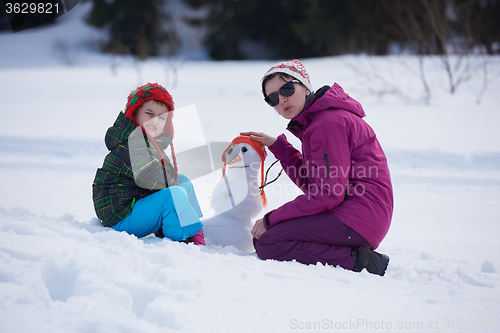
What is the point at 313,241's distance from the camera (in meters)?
2.09

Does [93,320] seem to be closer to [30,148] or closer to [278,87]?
[278,87]

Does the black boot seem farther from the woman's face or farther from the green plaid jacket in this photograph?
the green plaid jacket

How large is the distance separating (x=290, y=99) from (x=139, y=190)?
929 mm

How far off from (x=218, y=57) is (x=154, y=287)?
2102 cm

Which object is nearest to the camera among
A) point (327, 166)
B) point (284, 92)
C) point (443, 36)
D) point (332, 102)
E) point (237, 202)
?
point (327, 166)

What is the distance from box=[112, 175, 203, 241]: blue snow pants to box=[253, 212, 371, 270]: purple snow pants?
0.40m

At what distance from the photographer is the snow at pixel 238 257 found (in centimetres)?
142

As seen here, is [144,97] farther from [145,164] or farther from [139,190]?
[139,190]

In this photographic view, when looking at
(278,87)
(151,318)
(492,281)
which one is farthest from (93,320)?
(492,281)

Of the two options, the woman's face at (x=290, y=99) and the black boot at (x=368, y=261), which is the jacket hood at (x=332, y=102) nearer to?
the woman's face at (x=290, y=99)

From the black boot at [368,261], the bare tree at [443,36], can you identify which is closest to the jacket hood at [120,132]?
the black boot at [368,261]

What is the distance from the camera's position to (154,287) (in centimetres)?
150

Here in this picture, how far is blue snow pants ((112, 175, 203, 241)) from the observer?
2.19 m

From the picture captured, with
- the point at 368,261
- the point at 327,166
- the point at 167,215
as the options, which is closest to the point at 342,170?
the point at 327,166
